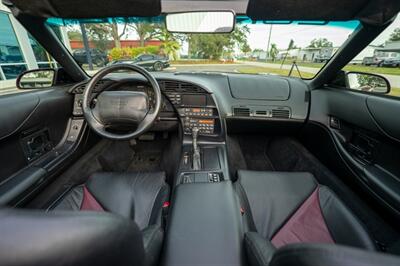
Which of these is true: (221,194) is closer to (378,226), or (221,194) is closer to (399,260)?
(399,260)

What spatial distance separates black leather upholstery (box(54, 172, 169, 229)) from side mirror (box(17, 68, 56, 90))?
1106 mm

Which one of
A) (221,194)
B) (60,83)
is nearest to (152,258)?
(221,194)

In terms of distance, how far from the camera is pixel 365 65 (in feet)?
5.31

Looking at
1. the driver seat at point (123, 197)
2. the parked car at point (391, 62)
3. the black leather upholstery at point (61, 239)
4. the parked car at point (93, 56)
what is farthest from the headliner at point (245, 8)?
the black leather upholstery at point (61, 239)

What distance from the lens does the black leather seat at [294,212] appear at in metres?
1.09

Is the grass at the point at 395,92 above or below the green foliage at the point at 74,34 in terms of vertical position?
below

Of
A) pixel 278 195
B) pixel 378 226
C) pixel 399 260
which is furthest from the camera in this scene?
pixel 278 195

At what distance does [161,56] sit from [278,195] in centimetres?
197

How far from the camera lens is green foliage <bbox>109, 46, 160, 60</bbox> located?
2043 mm

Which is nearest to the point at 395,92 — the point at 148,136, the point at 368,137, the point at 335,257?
the point at 368,137

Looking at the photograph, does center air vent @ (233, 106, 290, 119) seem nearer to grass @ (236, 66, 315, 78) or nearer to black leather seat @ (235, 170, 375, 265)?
grass @ (236, 66, 315, 78)

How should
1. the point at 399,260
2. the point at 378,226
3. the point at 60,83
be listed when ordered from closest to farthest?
the point at 399,260 < the point at 378,226 < the point at 60,83

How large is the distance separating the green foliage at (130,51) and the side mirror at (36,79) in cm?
62

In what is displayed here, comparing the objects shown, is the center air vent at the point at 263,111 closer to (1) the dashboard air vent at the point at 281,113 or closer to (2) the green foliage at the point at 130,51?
(1) the dashboard air vent at the point at 281,113
